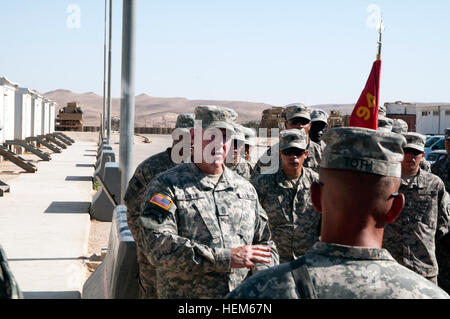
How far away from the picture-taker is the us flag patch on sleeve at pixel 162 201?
362 centimetres

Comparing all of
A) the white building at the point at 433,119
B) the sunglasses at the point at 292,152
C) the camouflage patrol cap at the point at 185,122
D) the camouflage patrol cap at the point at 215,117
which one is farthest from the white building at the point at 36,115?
the camouflage patrol cap at the point at 215,117

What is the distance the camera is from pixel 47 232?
10.6 m

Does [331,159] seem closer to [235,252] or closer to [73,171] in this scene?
[235,252]

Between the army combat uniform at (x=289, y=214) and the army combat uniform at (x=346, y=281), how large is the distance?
2948mm

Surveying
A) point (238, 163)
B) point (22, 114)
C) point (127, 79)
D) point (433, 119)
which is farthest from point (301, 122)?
point (433, 119)

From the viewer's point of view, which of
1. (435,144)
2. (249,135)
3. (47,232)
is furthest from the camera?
(435,144)

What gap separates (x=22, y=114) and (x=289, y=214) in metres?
26.7

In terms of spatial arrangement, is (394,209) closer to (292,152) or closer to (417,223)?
(292,152)

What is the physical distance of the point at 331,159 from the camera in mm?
2186

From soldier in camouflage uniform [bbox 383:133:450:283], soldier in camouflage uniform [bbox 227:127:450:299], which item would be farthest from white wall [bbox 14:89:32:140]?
soldier in camouflage uniform [bbox 227:127:450:299]

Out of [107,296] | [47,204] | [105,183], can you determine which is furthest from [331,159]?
[47,204]

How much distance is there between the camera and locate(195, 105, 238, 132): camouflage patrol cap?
3.83m

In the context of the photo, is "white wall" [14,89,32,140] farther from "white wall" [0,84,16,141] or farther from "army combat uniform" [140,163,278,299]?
"army combat uniform" [140,163,278,299]

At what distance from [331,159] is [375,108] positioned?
1298 millimetres
